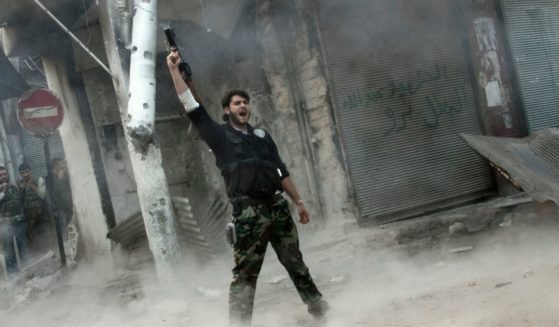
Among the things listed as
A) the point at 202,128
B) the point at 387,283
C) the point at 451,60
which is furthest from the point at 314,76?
the point at 202,128

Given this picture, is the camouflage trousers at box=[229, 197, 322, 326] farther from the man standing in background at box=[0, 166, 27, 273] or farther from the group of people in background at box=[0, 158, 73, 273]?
the man standing in background at box=[0, 166, 27, 273]

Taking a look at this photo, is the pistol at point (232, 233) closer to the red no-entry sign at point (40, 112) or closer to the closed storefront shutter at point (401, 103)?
the closed storefront shutter at point (401, 103)

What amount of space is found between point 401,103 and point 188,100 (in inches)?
151

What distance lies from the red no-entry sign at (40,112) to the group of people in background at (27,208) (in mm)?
1284

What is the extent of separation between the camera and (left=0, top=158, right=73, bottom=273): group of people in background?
7508 millimetres

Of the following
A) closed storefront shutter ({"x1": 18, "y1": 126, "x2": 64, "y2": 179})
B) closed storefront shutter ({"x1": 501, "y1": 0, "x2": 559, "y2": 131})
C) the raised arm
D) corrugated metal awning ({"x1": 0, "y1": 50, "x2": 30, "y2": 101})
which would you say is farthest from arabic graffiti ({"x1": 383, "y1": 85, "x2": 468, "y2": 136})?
closed storefront shutter ({"x1": 18, "y1": 126, "x2": 64, "y2": 179})

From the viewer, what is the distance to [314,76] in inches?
245

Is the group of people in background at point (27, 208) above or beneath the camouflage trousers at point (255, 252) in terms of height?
above

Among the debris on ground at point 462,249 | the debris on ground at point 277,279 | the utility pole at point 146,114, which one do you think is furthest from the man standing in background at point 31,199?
the debris on ground at point 462,249

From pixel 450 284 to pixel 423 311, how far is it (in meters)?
0.64

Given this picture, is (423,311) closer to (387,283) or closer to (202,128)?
(387,283)

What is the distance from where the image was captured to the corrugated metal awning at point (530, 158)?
4.51m

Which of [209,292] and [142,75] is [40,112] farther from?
[209,292]

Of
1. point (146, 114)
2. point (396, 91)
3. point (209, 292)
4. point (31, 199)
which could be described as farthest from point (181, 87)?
point (31, 199)
